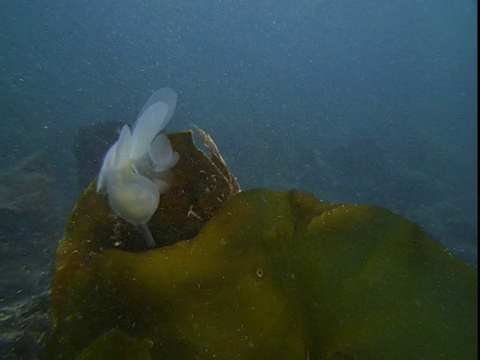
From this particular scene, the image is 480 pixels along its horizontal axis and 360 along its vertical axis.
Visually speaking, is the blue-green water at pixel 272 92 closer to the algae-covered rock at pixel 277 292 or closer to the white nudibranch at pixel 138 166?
the algae-covered rock at pixel 277 292

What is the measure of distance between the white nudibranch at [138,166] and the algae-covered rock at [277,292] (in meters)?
0.18

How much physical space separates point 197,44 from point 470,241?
87355 millimetres

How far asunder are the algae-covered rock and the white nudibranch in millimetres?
176

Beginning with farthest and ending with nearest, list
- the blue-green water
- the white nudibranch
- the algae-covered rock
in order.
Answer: the blue-green water → the white nudibranch → the algae-covered rock

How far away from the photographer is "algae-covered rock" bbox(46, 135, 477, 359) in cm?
115

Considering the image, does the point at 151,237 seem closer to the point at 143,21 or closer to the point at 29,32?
the point at 29,32

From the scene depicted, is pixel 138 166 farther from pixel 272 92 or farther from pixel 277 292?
pixel 272 92

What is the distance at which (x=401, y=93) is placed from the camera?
64.9 m

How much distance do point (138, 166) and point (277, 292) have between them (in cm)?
66

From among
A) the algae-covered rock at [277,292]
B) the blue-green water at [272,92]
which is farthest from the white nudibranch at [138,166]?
the blue-green water at [272,92]

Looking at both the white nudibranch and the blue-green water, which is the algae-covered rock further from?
the blue-green water

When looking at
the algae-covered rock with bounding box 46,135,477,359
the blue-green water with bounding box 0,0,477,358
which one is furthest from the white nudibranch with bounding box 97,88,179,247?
the blue-green water with bounding box 0,0,477,358

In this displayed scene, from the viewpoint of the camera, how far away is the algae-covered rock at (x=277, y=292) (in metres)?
1.15

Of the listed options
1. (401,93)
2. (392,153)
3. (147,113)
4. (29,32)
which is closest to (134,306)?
(147,113)
